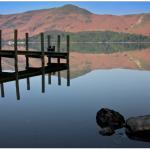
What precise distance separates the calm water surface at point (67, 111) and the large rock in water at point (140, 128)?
1.38ft

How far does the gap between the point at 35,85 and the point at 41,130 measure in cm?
1375

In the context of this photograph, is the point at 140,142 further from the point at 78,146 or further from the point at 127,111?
the point at 127,111

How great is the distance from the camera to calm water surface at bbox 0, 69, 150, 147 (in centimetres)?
1554

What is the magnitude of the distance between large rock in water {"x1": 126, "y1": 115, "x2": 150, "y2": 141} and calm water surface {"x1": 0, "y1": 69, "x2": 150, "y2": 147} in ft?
1.38

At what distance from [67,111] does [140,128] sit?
6.29 metres

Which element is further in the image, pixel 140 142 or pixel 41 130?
pixel 41 130

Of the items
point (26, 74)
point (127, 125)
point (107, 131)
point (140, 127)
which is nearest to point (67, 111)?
point (26, 74)

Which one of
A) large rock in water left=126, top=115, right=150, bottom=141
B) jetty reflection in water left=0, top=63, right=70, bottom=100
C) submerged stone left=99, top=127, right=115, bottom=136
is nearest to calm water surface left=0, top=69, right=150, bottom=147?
submerged stone left=99, top=127, right=115, bottom=136

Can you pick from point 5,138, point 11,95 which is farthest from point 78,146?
point 11,95

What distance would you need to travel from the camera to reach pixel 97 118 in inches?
711

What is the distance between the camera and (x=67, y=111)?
69.3ft

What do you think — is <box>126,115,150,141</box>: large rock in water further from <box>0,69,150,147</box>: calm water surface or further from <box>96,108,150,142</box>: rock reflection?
<box>0,69,150,147</box>: calm water surface

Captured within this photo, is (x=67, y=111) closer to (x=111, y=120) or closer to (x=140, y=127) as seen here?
(x=111, y=120)

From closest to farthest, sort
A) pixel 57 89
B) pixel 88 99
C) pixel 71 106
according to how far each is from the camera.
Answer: pixel 71 106 → pixel 88 99 → pixel 57 89
